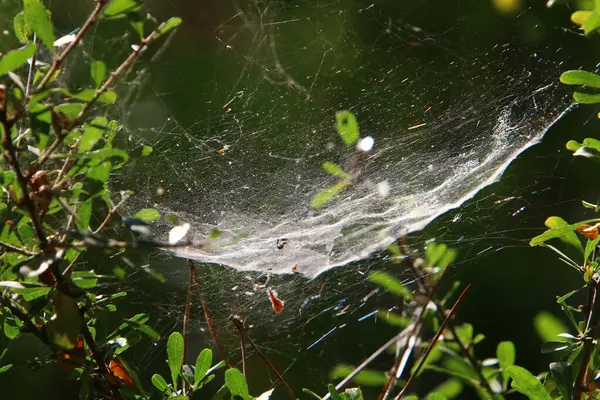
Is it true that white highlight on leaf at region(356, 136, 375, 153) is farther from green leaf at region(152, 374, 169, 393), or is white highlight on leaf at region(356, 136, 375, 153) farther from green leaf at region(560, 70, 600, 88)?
green leaf at region(152, 374, 169, 393)

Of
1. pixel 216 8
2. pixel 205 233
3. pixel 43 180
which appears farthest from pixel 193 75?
pixel 43 180

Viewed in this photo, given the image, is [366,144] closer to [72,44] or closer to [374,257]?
[374,257]

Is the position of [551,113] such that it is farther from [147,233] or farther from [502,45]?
[147,233]

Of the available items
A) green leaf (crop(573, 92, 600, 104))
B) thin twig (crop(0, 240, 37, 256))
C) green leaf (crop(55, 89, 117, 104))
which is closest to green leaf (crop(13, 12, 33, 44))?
green leaf (crop(55, 89, 117, 104))

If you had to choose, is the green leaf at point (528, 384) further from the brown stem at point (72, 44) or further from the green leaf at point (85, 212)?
the brown stem at point (72, 44)

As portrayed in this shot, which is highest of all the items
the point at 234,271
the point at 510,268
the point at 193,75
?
the point at 193,75

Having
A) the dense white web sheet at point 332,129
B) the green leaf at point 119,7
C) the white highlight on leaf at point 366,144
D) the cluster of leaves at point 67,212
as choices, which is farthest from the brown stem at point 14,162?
the white highlight on leaf at point 366,144
